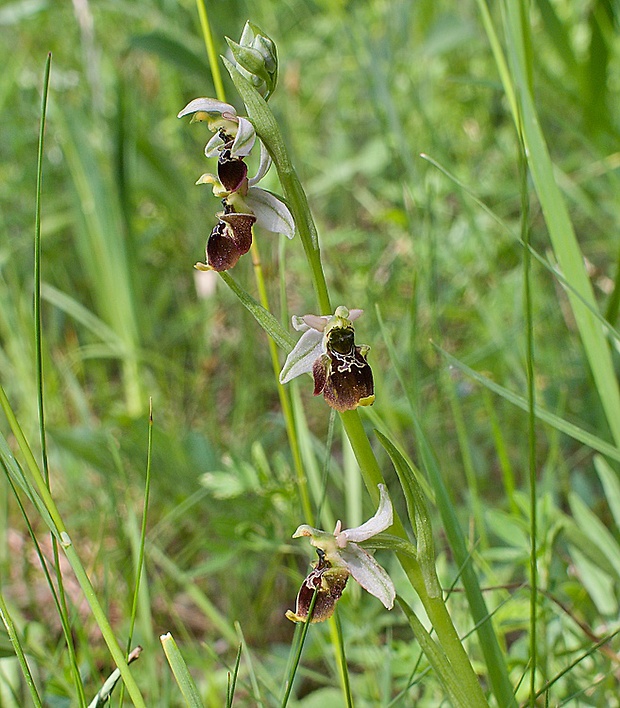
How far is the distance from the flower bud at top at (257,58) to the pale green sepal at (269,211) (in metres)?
0.13

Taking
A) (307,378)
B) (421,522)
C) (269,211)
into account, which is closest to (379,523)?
(421,522)

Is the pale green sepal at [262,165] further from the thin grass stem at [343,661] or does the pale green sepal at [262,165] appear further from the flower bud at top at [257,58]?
the thin grass stem at [343,661]

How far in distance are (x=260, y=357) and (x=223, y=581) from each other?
1026 mm

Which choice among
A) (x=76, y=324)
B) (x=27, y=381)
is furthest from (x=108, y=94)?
(x=27, y=381)

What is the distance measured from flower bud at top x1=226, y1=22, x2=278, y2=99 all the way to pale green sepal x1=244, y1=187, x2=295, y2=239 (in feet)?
0.44

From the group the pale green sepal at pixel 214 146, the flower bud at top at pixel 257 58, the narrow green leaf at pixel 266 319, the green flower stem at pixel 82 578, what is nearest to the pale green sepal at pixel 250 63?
the flower bud at top at pixel 257 58

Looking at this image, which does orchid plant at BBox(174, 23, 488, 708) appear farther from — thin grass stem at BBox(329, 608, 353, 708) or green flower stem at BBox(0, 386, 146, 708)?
green flower stem at BBox(0, 386, 146, 708)

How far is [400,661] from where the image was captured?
1.38 m

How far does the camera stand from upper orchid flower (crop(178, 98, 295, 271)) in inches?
42.7

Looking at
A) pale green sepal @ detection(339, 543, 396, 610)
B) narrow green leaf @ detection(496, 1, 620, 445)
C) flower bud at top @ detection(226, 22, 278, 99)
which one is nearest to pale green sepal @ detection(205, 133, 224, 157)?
flower bud at top @ detection(226, 22, 278, 99)

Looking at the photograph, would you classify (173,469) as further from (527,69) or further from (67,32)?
(67,32)

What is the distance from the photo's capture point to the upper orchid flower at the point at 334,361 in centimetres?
103

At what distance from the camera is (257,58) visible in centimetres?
108

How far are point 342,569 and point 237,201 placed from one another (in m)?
0.52
